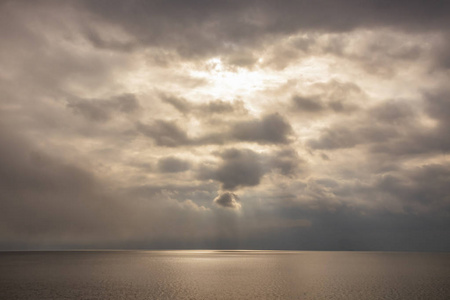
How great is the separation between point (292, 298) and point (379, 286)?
117 feet

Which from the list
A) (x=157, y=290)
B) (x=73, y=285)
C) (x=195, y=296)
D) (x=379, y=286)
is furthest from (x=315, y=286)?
(x=73, y=285)

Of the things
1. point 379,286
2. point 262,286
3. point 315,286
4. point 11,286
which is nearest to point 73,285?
point 11,286

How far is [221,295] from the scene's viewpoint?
248ft

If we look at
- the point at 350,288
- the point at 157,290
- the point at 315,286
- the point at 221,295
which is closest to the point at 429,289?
the point at 350,288

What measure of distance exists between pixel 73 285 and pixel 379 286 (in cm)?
8266

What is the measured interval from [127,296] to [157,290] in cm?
1000

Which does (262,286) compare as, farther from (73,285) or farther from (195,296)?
(73,285)

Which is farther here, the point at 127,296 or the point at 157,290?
the point at 157,290

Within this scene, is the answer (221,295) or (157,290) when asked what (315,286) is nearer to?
(221,295)

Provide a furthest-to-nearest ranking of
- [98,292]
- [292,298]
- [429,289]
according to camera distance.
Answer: [429,289]
[98,292]
[292,298]

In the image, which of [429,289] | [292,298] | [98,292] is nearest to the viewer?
[292,298]

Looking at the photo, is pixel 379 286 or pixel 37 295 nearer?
pixel 37 295

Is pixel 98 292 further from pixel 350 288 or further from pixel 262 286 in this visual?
pixel 350 288

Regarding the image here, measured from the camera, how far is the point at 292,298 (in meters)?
71.7
